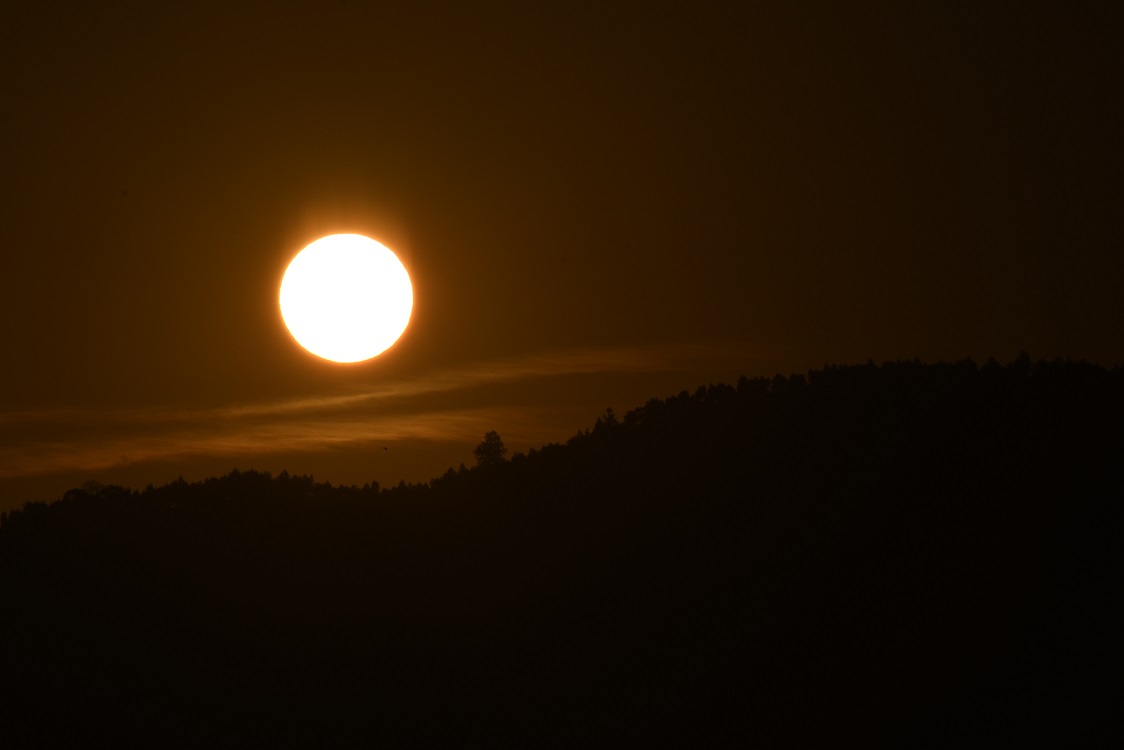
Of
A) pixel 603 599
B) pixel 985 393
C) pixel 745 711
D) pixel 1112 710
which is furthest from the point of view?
pixel 985 393

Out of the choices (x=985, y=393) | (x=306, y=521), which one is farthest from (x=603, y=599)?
(x=985, y=393)

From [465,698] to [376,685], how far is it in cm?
547

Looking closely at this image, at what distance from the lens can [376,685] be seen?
86.6 m

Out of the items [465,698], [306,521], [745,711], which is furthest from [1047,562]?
[306,521]

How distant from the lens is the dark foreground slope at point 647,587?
8062cm

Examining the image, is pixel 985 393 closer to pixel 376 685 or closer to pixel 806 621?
pixel 806 621

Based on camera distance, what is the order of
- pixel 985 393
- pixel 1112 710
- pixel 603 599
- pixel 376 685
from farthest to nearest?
pixel 985 393 → pixel 603 599 → pixel 376 685 → pixel 1112 710

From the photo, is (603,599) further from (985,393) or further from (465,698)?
(985,393)

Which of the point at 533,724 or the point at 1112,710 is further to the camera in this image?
the point at 533,724

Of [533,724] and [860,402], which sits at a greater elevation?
[860,402]

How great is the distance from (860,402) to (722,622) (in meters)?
22.1

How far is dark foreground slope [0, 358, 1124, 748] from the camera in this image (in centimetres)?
8062

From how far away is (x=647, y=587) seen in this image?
91.8 meters

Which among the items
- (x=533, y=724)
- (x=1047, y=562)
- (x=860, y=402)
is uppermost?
(x=860, y=402)
